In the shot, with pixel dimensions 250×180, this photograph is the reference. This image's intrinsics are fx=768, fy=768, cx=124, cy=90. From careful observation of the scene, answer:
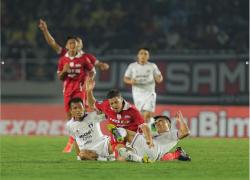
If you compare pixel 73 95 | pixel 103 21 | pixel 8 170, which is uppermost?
pixel 103 21

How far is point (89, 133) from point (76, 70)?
9.00 ft

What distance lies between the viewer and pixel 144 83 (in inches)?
593

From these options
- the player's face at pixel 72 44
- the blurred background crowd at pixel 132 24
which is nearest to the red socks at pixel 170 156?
the player's face at pixel 72 44

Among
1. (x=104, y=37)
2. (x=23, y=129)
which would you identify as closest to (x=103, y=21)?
(x=104, y=37)

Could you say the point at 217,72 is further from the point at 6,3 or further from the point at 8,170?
the point at 8,170

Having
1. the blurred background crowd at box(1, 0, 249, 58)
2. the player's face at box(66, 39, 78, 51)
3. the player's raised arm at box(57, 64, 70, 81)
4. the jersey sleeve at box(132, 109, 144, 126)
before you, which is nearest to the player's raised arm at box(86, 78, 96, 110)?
the jersey sleeve at box(132, 109, 144, 126)

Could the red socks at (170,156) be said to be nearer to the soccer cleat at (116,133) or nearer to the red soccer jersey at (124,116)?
the red soccer jersey at (124,116)

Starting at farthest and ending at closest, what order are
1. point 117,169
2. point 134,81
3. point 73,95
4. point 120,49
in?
point 120,49, point 134,81, point 73,95, point 117,169

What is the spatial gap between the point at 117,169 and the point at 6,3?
14308 mm

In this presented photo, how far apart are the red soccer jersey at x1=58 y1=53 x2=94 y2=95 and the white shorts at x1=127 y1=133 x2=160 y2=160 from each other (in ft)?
9.73

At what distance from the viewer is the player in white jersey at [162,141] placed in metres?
9.66

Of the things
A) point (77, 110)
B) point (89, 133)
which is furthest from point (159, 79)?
point (77, 110)

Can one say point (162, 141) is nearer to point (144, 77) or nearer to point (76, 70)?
point (76, 70)

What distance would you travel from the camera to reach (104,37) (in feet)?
70.5
